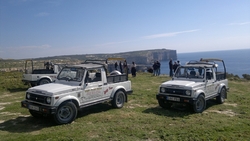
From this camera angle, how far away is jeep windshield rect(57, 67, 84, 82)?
8068mm

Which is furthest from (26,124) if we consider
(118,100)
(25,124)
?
(118,100)

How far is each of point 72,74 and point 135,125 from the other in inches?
131

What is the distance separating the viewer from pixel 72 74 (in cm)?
829

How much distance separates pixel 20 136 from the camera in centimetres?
591

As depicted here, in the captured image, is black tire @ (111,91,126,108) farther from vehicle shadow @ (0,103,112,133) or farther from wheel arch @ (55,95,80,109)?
wheel arch @ (55,95,80,109)

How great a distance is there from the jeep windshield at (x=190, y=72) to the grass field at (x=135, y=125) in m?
1.61

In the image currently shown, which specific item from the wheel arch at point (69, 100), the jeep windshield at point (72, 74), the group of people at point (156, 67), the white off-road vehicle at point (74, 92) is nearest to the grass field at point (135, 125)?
the white off-road vehicle at point (74, 92)

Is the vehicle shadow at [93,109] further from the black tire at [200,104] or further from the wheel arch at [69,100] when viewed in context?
the black tire at [200,104]

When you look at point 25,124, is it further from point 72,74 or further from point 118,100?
point 118,100

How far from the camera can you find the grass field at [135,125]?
594cm

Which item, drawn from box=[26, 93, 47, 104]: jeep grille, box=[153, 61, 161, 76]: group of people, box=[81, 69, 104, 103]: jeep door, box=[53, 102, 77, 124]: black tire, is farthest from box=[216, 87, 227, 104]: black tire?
box=[153, 61, 161, 76]: group of people

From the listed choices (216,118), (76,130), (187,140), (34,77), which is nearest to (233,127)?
(216,118)

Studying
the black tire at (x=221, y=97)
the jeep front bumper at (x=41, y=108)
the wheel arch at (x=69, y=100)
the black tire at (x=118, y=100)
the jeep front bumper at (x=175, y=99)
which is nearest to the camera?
the jeep front bumper at (x=41, y=108)

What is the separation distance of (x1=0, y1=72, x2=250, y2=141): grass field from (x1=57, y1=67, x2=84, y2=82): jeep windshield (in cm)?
154
